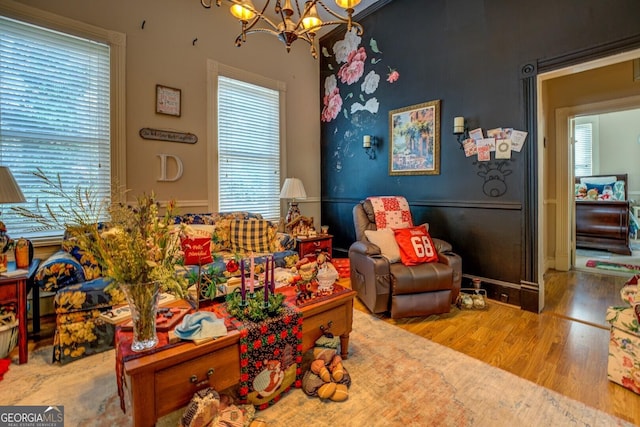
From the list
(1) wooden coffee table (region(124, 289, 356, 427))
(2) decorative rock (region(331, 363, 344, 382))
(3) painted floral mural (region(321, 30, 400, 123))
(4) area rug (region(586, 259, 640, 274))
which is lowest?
(2) decorative rock (region(331, 363, 344, 382))

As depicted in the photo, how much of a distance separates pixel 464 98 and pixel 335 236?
8.26 feet

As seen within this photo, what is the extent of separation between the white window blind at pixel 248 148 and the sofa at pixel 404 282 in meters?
1.82

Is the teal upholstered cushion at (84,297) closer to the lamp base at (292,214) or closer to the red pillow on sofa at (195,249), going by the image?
the red pillow on sofa at (195,249)

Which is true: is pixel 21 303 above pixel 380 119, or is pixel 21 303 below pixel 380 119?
below

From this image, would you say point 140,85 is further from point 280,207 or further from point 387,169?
point 387,169

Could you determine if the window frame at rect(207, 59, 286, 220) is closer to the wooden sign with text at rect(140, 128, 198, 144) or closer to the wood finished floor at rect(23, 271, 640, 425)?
the wooden sign with text at rect(140, 128, 198, 144)

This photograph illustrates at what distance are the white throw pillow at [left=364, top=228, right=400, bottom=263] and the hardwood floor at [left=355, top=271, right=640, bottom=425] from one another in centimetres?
55

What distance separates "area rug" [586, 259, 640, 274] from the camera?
3953 millimetres

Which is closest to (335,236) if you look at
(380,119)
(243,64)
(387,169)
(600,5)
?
(387,169)

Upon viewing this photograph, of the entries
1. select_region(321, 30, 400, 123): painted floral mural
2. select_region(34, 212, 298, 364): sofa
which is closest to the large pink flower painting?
select_region(321, 30, 400, 123): painted floral mural

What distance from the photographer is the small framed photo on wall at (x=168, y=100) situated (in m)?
3.15

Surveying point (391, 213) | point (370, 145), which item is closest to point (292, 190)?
point (370, 145)

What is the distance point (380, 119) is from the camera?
3939mm

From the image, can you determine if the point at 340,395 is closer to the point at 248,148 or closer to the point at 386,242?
the point at 386,242
